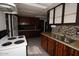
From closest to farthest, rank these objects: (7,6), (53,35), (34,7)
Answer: (7,6) < (53,35) < (34,7)

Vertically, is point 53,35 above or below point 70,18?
below

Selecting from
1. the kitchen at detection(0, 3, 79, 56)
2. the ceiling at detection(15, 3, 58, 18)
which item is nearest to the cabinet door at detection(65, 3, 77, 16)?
the kitchen at detection(0, 3, 79, 56)

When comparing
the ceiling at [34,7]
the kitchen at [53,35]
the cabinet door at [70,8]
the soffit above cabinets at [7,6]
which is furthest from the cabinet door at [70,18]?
the soffit above cabinets at [7,6]

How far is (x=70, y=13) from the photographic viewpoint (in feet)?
6.84

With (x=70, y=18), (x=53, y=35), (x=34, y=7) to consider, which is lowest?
(x=53, y=35)

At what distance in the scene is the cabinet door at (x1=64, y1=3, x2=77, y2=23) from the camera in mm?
1927

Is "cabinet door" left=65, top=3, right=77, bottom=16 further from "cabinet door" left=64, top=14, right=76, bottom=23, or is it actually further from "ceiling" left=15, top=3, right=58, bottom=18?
"ceiling" left=15, top=3, right=58, bottom=18

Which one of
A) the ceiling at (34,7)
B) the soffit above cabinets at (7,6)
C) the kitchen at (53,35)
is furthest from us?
the ceiling at (34,7)

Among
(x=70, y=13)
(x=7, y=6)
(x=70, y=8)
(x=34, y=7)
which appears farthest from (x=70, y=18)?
(x=7, y=6)

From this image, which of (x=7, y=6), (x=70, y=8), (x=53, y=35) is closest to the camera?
(x=7, y=6)

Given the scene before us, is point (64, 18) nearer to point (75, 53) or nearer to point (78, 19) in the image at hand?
point (78, 19)

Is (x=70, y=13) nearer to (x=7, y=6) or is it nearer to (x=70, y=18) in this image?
(x=70, y=18)

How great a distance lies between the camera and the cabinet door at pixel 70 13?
1927mm

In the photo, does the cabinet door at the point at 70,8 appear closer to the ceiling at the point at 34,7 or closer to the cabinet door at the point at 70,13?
the cabinet door at the point at 70,13
